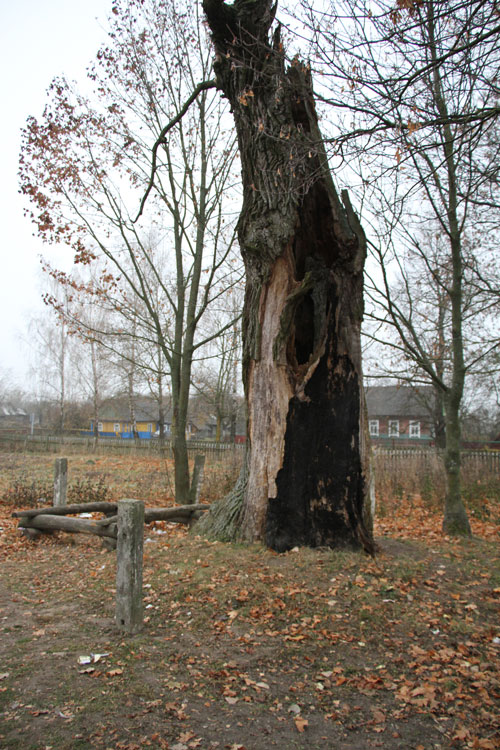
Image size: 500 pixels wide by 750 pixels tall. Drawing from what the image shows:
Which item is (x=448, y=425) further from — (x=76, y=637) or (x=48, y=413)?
(x=48, y=413)

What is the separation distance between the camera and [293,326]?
20.1 ft

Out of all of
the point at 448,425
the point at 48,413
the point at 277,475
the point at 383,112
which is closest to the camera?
the point at 383,112

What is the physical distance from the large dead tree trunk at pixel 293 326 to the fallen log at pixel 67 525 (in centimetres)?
182

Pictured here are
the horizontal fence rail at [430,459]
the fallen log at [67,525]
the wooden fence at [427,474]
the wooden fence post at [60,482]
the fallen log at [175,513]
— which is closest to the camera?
the fallen log at [67,525]

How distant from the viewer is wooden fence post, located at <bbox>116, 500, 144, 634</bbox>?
4156 mm

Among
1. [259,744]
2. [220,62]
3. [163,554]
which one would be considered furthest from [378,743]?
[220,62]

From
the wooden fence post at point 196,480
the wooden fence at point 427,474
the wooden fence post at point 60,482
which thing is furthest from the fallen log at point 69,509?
the wooden fence at point 427,474

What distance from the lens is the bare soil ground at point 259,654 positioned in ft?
9.65

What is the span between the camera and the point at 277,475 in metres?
5.93

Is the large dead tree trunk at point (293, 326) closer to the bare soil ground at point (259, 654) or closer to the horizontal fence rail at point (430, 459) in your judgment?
the bare soil ground at point (259, 654)

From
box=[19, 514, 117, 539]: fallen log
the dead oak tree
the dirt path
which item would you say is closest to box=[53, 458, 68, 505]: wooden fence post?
box=[19, 514, 117, 539]: fallen log

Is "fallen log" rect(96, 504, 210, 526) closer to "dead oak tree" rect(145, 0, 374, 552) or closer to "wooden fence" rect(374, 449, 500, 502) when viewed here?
"dead oak tree" rect(145, 0, 374, 552)

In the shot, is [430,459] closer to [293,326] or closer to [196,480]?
[196,480]

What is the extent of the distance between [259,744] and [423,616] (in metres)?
2.11
